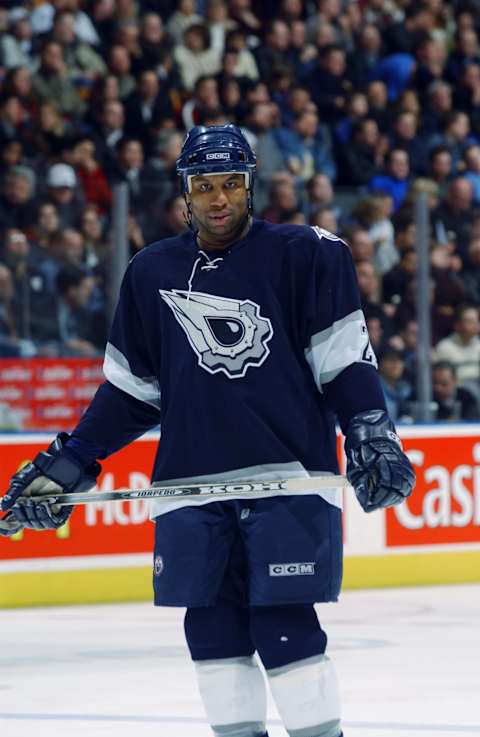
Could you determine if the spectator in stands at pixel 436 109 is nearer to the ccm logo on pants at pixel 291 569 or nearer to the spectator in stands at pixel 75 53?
the spectator in stands at pixel 75 53

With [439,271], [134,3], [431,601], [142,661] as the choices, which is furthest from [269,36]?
[142,661]

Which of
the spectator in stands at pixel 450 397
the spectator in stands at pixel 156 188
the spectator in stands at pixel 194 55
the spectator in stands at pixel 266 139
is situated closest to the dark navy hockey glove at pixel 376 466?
the spectator in stands at pixel 156 188

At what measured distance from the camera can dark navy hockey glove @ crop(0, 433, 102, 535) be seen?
341cm

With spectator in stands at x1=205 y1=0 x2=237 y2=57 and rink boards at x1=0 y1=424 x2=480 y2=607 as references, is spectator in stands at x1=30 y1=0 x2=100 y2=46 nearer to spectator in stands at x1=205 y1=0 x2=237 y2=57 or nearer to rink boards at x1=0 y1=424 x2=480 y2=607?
spectator in stands at x1=205 y1=0 x2=237 y2=57

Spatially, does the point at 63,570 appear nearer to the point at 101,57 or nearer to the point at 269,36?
the point at 101,57

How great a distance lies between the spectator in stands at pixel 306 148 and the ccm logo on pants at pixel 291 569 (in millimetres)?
6421

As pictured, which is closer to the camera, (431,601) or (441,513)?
(431,601)

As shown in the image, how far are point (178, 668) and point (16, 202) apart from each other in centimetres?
240

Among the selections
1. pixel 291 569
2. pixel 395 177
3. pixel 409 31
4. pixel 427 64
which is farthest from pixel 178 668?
pixel 409 31

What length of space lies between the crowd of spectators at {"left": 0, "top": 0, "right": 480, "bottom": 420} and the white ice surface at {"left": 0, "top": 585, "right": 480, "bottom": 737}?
113 centimetres

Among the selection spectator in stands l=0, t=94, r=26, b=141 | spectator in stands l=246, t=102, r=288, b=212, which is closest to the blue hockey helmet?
spectator in stands l=0, t=94, r=26, b=141

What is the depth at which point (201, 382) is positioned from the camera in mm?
3258

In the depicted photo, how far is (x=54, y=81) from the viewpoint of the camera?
927 centimetres

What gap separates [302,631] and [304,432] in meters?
0.38
